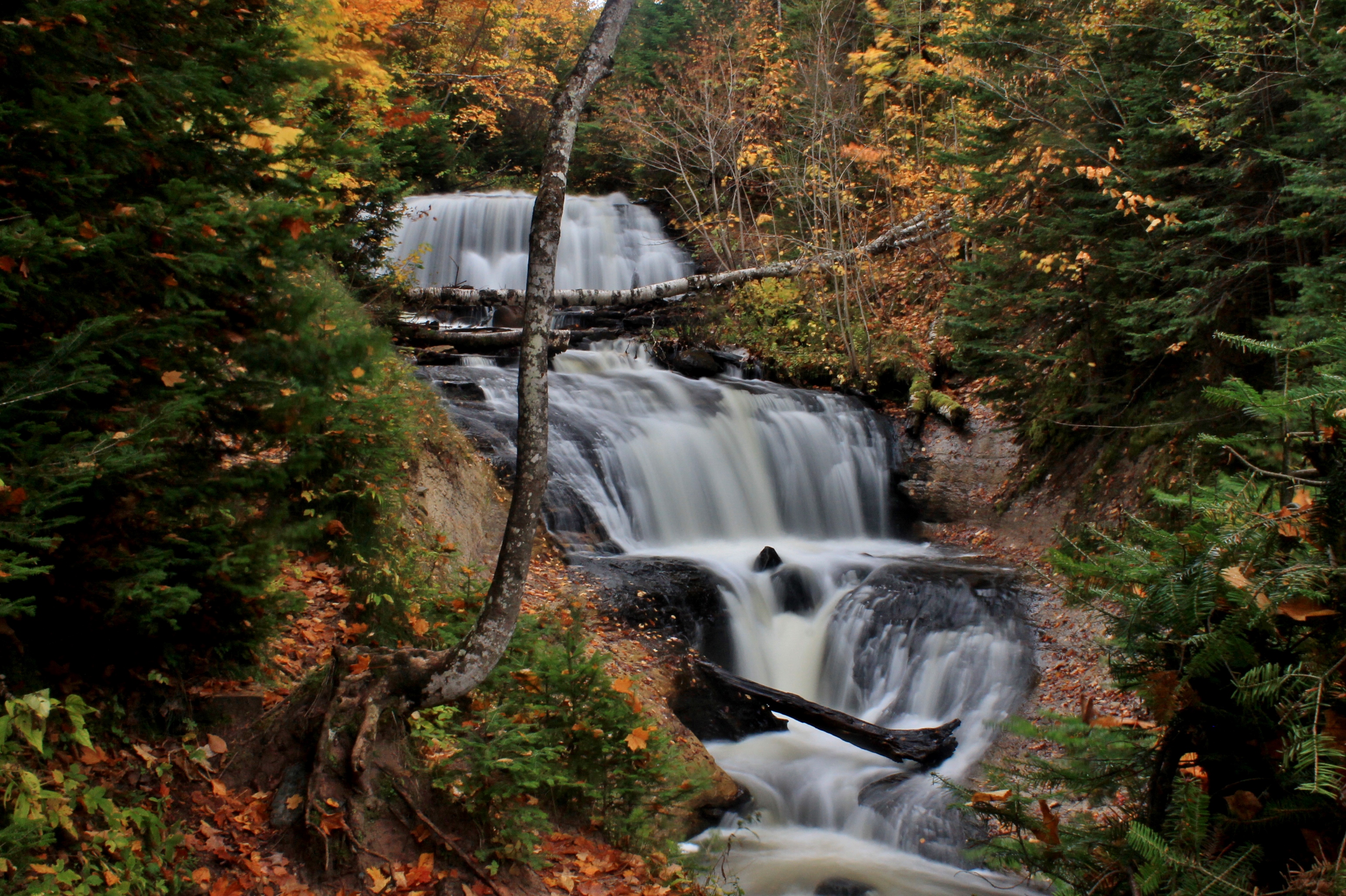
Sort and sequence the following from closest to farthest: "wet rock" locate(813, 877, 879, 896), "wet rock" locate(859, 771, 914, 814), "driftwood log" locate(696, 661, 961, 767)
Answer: "wet rock" locate(813, 877, 879, 896), "wet rock" locate(859, 771, 914, 814), "driftwood log" locate(696, 661, 961, 767)

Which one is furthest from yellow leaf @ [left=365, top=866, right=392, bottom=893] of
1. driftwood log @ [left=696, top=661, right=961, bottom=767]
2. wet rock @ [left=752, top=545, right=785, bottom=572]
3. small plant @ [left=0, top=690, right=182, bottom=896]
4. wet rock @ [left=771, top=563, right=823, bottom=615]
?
wet rock @ [left=752, top=545, right=785, bottom=572]

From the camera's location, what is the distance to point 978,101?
898 cm

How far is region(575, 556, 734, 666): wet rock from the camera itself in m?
8.09

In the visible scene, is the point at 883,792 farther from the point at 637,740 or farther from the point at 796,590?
the point at 796,590

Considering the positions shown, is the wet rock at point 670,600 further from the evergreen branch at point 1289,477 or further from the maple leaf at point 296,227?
the evergreen branch at point 1289,477

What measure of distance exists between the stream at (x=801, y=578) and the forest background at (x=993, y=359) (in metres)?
1.03

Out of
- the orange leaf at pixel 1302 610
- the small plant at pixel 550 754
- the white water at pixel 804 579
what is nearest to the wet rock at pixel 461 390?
the white water at pixel 804 579

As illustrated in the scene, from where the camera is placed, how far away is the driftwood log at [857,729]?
691 centimetres

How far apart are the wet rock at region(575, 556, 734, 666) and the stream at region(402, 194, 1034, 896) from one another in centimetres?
14

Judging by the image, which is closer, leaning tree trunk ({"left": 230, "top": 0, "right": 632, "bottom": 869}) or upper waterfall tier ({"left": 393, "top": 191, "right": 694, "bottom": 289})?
leaning tree trunk ({"left": 230, "top": 0, "right": 632, "bottom": 869})

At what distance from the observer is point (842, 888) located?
220 inches

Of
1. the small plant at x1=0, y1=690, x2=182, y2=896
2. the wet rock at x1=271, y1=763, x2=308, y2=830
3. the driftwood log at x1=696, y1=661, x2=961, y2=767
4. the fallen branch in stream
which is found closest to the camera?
the small plant at x1=0, y1=690, x2=182, y2=896

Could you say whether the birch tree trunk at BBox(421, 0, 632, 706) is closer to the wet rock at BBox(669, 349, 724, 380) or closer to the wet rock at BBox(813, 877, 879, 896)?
the wet rock at BBox(813, 877, 879, 896)

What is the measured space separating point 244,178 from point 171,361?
0.99 meters
